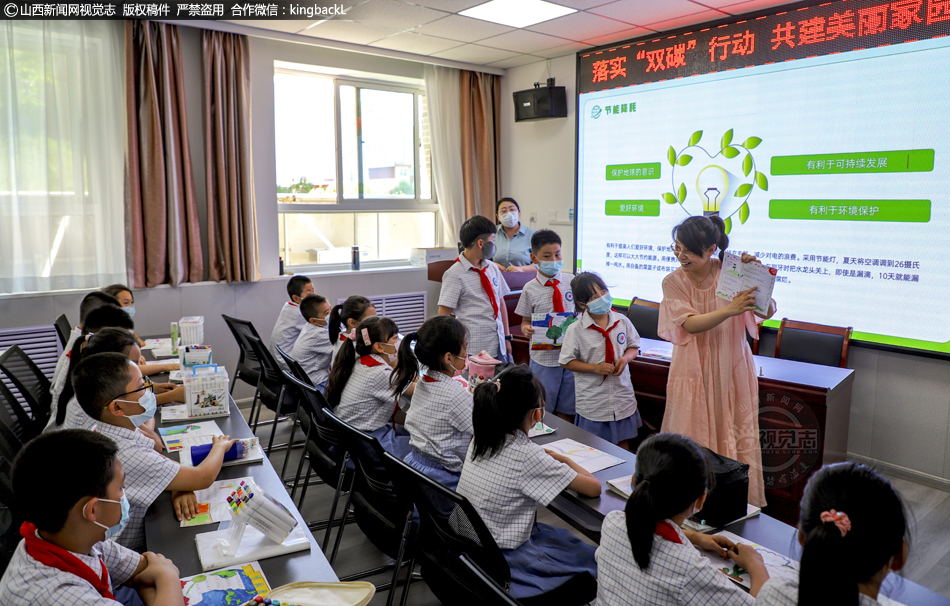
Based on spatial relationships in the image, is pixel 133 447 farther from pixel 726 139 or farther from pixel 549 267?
pixel 726 139

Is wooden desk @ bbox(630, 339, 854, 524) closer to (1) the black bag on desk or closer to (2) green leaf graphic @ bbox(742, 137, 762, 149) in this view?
(1) the black bag on desk

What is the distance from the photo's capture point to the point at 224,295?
15.6 feet

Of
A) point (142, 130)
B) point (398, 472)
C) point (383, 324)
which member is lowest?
point (398, 472)

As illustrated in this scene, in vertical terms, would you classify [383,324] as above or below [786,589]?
above

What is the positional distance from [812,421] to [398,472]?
6.90 ft

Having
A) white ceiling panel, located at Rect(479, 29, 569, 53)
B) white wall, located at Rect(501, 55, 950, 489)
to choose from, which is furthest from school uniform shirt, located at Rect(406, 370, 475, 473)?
white ceiling panel, located at Rect(479, 29, 569, 53)

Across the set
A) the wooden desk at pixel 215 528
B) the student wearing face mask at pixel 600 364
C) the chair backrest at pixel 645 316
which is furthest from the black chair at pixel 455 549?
the chair backrest at pixel 645 316

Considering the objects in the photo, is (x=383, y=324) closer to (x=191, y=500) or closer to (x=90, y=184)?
(x=191, y=500)

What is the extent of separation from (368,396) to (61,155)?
311cm

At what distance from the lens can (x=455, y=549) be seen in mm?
1738

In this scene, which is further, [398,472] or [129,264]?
[129,264]

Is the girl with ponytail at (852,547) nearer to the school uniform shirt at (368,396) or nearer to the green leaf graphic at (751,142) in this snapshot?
the school uniform shirt at (368,396)

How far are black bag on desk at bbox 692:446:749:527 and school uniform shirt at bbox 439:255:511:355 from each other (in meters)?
2.01

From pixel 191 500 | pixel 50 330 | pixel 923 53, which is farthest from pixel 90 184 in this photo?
pixel 923 53
